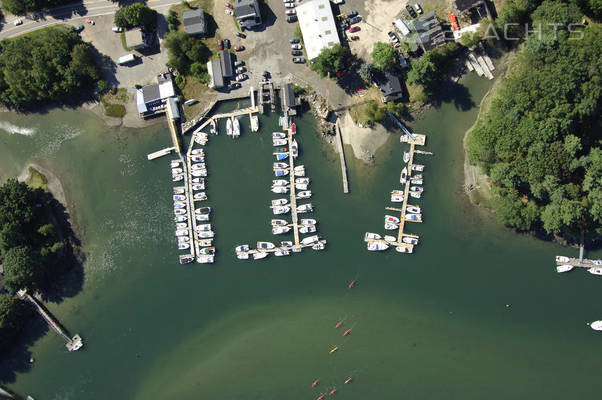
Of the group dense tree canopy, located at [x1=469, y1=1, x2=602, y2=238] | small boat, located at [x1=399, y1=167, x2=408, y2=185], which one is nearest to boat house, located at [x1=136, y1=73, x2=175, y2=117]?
small boat, located at [x1=399, y1=167, x2=408, y2=185]

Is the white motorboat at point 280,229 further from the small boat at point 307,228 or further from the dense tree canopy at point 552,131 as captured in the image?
the dense tree canopy at point 552,131

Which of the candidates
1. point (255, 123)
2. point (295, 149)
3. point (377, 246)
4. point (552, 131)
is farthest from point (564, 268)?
point (255, 123)

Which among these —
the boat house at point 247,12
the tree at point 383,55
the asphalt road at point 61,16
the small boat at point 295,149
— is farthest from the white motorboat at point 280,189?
the asphalt road at point 61,16

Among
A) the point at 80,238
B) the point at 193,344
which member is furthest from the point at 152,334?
the point at 80,238

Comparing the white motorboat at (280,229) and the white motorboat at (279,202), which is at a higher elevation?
the white motorboat at (279,202)

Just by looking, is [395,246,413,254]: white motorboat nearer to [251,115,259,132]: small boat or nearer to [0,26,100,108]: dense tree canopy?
[251,115,259,132]: small boat

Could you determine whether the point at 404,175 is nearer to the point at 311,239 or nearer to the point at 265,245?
the point at 311,239
